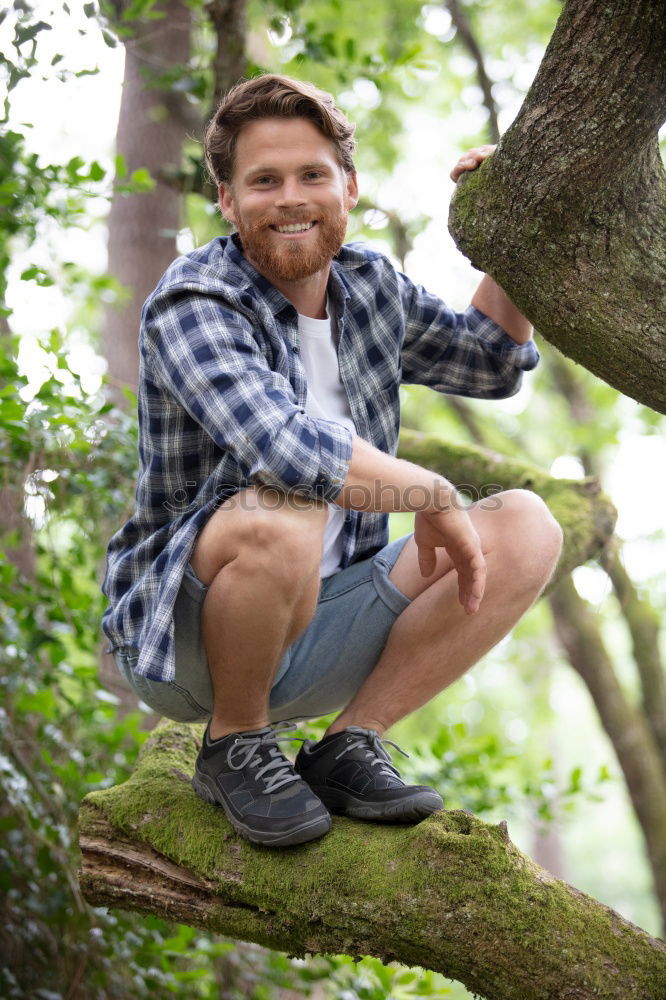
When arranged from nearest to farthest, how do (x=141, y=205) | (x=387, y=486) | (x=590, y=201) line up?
(x=590, y=201) < (x=387, y=486) < (x=141, y=205)

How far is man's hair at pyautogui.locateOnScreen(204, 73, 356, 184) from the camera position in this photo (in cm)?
225

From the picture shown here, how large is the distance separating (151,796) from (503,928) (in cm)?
94

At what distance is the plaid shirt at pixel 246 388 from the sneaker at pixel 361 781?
0.46m

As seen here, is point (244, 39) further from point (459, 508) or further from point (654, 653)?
point (654, 653)

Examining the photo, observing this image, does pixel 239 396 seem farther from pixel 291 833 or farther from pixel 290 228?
pixel 291 833

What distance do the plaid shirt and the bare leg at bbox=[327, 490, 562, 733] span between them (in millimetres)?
252

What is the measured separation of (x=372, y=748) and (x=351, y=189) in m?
1.45

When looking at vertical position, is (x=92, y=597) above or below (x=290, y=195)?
below

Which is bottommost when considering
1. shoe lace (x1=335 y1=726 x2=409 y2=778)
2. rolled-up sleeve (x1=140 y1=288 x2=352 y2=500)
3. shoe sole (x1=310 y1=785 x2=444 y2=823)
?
shoe sole (x1=310 y1=785 x2=444 y2=823)

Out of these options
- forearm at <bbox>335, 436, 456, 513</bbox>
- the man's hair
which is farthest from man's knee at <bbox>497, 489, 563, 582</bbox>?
the man's hair

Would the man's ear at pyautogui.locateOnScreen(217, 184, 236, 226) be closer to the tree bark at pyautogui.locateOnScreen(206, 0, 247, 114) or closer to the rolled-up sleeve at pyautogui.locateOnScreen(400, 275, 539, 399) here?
the rolled-up sleeve at pyautogui.locateOnScreen(400, 275, 539, 399)

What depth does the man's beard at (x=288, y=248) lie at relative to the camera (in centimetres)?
227

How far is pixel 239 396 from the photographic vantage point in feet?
6.52

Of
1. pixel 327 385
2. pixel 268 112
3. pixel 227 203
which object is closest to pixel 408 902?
pixel 327 385
